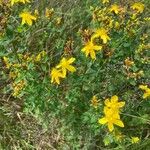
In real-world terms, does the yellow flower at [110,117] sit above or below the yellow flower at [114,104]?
below

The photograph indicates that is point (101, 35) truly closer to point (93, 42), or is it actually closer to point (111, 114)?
point (93, 42)

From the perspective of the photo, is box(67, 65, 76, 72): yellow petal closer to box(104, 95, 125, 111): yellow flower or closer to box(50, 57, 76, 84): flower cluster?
box(50, 57, 76, 84): flower cluster

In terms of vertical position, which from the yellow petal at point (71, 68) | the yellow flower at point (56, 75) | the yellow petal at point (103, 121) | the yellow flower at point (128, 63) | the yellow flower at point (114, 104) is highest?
the yellow flower at point (128, 63)

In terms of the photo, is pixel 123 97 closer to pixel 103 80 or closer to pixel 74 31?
pixel 103 80

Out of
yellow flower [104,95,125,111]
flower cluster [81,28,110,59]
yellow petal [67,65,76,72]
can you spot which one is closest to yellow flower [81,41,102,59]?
flower cluster [81,28,110,59]

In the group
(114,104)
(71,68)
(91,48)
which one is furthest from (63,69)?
(114,104)

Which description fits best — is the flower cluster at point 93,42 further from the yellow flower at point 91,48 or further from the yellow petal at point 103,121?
the yellow petal at point 103,121

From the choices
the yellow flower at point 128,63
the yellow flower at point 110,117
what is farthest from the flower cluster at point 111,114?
the yellow flower at point 128,63

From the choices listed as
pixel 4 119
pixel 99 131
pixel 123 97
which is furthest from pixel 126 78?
pixel 4 119

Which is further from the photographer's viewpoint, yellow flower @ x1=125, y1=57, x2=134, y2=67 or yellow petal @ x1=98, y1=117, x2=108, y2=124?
yellow flower @ x1=125, y1=57, x2=134, y2=67

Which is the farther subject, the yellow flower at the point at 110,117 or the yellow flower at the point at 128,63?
the yellow flower at the point at 128,63

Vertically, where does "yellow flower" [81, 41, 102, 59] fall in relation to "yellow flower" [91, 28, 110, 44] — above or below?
below
